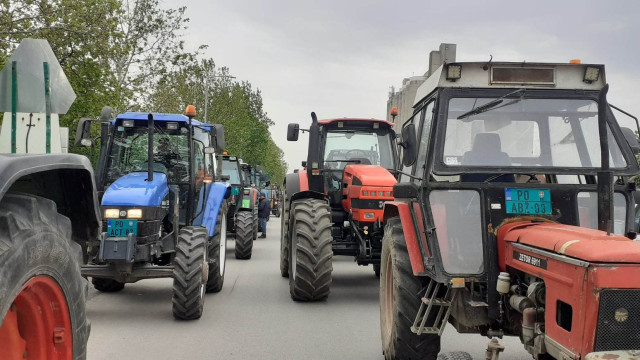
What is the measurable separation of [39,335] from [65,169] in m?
0.85

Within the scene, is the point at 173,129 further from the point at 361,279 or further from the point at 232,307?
the point at 361,279

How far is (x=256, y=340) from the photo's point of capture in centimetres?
640

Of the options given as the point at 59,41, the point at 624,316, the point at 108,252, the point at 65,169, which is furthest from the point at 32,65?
the point at 59,41

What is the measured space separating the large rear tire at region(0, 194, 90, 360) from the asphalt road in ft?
10.1

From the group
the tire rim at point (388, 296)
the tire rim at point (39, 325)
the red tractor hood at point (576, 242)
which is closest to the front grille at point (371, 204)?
the tire rim at point (388, 296)

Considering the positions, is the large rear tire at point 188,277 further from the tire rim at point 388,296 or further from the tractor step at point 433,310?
the tractor step at point 433,310

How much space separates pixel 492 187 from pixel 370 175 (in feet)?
14.8

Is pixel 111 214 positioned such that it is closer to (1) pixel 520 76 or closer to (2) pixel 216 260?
(2) pixel 216 260

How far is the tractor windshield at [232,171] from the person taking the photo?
17469 mm

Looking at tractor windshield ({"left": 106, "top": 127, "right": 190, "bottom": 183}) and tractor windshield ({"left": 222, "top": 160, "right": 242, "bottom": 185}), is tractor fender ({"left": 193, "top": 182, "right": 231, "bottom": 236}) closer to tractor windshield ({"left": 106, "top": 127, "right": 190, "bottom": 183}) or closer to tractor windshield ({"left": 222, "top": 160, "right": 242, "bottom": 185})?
tractor windshield ({"left": 106, "top": 127, "right": 190, "bottom": 183})

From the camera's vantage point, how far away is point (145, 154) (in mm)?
8328

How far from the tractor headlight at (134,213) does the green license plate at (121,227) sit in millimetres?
55

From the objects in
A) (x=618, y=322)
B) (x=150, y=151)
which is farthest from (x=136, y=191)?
(x=618, y=322)

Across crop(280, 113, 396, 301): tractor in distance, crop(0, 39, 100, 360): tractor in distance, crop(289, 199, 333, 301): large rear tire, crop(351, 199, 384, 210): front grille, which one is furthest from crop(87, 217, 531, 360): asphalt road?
crop(0, 39, 100, 360): tractor in distance
